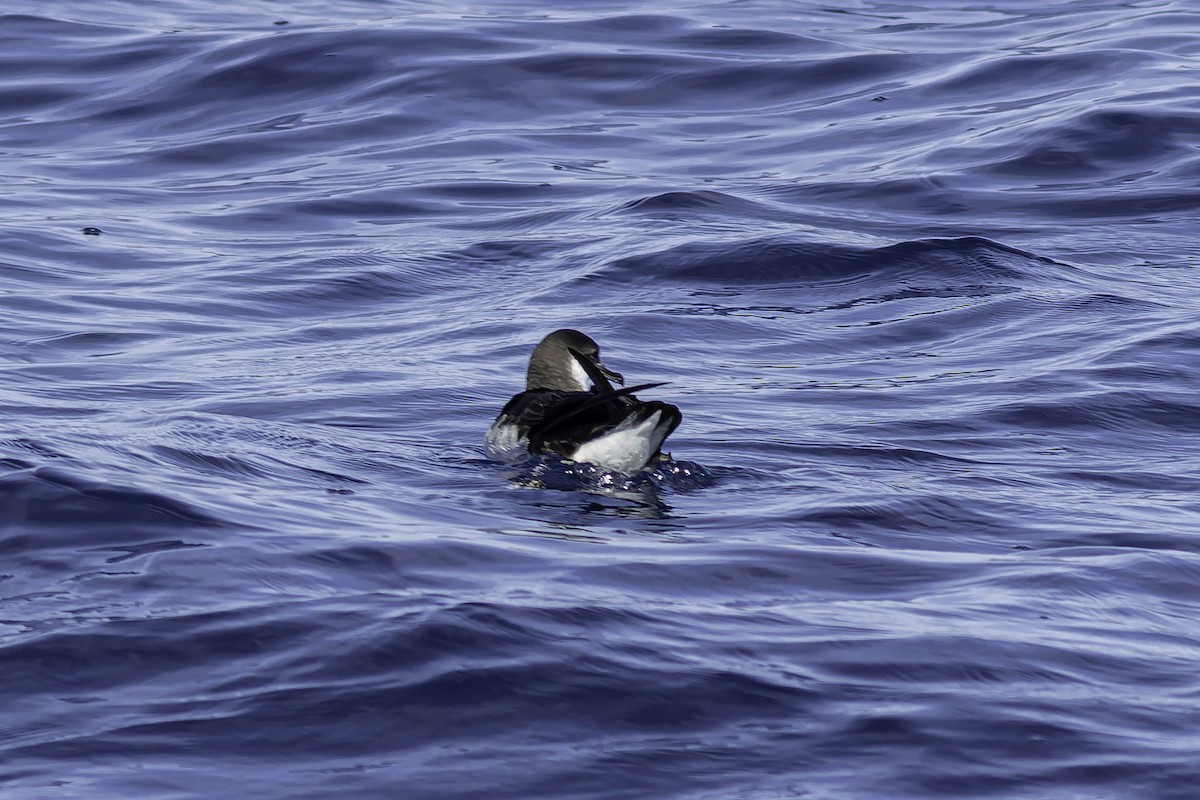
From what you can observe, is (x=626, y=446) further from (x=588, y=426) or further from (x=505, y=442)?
(x=505, y=442)

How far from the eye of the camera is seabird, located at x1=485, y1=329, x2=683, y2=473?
23.0 ft

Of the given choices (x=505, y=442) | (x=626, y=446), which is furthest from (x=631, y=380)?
(x=626, y=446)

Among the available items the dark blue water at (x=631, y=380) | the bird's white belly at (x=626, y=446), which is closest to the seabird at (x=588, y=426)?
the bird's white belly at (x=626, y=446)

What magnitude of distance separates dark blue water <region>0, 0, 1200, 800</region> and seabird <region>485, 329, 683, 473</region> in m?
0.13

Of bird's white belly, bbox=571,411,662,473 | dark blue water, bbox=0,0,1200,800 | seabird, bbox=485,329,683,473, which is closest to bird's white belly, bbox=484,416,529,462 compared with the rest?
seabird, bbox=485,329,683,473


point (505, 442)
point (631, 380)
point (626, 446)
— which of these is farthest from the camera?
point (631, 380)

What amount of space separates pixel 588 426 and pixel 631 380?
1.89 meters

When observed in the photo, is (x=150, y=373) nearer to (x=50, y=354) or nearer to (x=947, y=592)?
(x=50, y=354)

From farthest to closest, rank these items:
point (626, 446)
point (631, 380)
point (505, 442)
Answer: point (631, 380) → point (505, 442) → point (626, 446)

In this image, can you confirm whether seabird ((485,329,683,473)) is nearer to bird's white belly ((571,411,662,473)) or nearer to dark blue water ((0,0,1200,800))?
bird's white belly ((571,411,662,473))

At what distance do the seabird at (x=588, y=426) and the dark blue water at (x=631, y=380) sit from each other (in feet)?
0.42

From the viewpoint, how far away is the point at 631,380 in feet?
30.2

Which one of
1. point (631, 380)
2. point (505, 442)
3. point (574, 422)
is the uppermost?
point (574, 422)

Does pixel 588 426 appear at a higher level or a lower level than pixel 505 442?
higher
